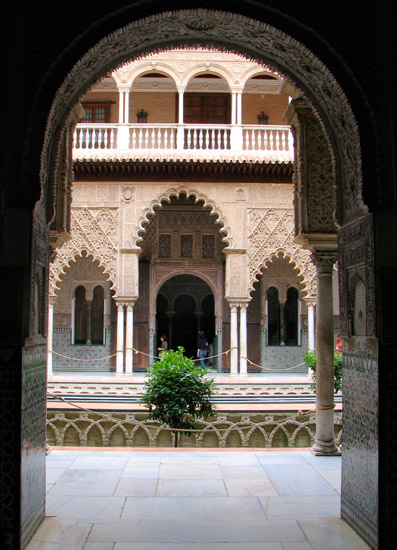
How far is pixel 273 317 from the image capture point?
16109 mm

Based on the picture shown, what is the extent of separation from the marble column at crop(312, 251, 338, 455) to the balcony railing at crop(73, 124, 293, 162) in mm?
7791

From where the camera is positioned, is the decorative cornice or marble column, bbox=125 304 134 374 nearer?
the decorative cornice

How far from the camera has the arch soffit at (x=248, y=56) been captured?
326cm

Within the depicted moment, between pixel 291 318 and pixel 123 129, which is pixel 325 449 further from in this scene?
pixel 291 318

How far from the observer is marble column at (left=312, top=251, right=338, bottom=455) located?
229 inches

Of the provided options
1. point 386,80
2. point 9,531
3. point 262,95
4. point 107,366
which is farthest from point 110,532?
point 262,95

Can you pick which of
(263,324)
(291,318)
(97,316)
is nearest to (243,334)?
(263,324)

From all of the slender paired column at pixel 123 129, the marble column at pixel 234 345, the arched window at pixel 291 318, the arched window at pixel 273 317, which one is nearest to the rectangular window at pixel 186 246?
the arched window at pixel 273 317

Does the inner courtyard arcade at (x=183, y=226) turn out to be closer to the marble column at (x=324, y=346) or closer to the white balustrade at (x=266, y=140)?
the white balustrade at (x=266, y=140)

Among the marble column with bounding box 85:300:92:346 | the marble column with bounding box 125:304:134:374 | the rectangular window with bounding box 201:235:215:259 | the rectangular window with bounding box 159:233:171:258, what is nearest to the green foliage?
the marble column with bounding box 125:304:134:374

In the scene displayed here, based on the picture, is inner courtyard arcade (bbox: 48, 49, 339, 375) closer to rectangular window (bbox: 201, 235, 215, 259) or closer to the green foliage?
rectangular window (bbox: 201, 235, 215, 259)

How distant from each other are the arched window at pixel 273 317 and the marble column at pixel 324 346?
10.1m

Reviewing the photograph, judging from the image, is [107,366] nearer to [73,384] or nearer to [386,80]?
[73,384]

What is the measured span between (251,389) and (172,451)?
7.17m
